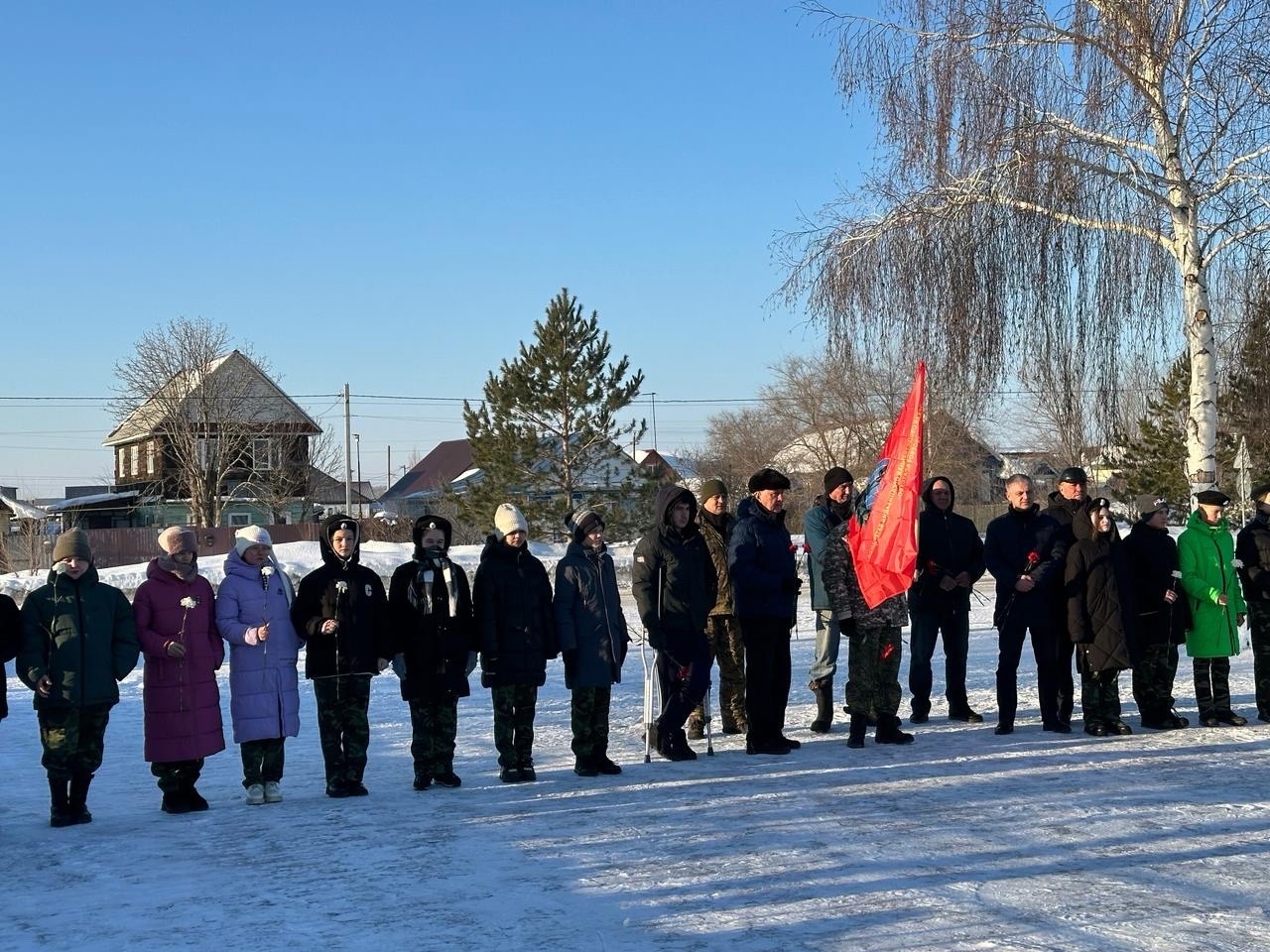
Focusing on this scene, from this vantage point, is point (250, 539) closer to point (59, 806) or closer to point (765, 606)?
point (59, 806)

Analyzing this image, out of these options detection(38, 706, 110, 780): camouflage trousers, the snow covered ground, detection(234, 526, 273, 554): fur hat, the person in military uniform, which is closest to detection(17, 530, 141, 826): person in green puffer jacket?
detection(38, 706, 110, 780): camouflage trousers

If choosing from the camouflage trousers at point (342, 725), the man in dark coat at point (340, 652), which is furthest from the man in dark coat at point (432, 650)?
the camouflage trousers at point (342, 725)

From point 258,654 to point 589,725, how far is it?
7.51 feet

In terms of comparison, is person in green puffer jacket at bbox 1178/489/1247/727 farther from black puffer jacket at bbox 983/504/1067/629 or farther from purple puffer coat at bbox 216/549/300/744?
purple puffer coat at bbox 216/549/300/744

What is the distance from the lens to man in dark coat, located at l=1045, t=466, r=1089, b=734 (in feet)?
34.6

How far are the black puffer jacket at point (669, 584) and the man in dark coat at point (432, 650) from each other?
1307mm

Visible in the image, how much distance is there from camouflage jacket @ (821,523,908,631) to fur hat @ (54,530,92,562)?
17.3 feet

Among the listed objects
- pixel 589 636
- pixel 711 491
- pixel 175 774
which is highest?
pixel 711 491

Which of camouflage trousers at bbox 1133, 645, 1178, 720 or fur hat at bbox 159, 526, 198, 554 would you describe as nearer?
fur hat at bbox 159, 526, 198, 554

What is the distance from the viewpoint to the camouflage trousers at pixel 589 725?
30.8 ft

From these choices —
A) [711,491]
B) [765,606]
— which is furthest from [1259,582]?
[711,491]

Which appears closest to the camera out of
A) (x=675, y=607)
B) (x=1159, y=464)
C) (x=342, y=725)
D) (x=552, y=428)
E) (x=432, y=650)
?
(x=342, y=725)

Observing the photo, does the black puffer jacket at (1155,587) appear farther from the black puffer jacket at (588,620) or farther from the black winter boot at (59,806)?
the black winter boot at (59,806)

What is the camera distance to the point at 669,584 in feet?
32.0
